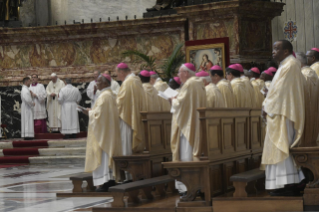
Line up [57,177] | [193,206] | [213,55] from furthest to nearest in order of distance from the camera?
[213,55], [57,177], [193,206]

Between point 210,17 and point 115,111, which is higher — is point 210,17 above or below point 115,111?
above

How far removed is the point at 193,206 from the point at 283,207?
113 centimetres

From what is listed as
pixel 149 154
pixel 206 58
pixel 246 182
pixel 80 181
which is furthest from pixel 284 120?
pixel 206 58

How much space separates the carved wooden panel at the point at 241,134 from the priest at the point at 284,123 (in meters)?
1.27

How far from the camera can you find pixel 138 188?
794 cm

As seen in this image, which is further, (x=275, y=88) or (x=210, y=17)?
(x=210, y=17)

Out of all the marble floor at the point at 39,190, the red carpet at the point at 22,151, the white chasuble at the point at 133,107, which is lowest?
the marble floor at the point at 39,190

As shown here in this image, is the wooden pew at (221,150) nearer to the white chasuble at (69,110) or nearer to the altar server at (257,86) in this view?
the altar server at (257,86)

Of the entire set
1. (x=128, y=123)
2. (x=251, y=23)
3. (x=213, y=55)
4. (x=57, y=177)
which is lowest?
(x=57, y=177)

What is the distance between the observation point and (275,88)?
6.89 m

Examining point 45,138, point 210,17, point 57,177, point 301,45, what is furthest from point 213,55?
point 45,138

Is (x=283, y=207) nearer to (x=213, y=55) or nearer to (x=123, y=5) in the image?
(x=213, y=55)

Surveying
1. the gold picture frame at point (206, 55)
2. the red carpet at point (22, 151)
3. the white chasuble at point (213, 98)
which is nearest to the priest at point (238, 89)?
the white chasuble at point (213, 98)

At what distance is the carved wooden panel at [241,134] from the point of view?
322 inches
